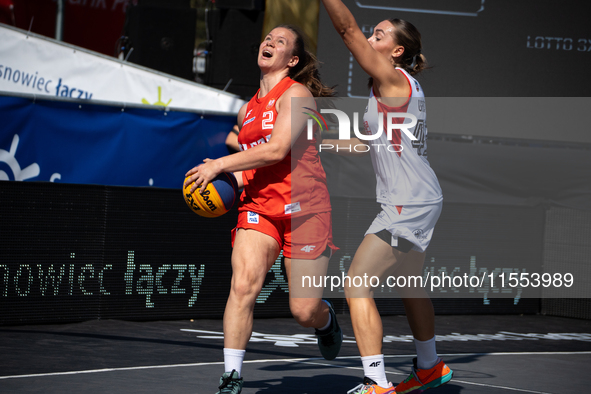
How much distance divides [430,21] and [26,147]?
4727mm

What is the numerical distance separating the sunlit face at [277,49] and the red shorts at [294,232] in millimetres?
887

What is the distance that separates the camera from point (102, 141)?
776cm

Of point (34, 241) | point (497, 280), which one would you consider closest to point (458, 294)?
point (497, 280)

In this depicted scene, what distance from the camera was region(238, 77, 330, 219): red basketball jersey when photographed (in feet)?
13.7

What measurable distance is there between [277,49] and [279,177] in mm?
751

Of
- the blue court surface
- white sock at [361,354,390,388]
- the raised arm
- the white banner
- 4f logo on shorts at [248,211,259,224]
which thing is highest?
the white banner

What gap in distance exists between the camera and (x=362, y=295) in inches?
154

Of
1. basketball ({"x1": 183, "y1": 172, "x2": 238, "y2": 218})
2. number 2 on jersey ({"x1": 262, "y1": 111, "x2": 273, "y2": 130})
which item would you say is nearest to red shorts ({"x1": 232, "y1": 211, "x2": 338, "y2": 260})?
basketball ({"x1": 183, "y1": 172, "x2": 238, "y2": 218})

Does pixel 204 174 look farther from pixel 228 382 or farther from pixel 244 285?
pixel 228 382

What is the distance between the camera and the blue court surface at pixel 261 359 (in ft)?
14.9

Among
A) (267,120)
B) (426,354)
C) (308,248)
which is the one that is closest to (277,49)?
(267,120)

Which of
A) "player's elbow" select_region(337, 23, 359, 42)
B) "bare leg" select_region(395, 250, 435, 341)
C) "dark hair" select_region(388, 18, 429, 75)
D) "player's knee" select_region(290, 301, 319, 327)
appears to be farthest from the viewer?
"bare leg" select_region(395, 250, 435, 341)

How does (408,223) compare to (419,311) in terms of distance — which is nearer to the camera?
(408,223)

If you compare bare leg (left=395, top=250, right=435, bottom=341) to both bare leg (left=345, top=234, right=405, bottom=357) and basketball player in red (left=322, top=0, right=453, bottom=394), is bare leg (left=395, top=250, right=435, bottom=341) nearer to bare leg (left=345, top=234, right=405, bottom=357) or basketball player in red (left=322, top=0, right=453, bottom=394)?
basketball player in red (left=322, top=0, right=453, bottom=394)
